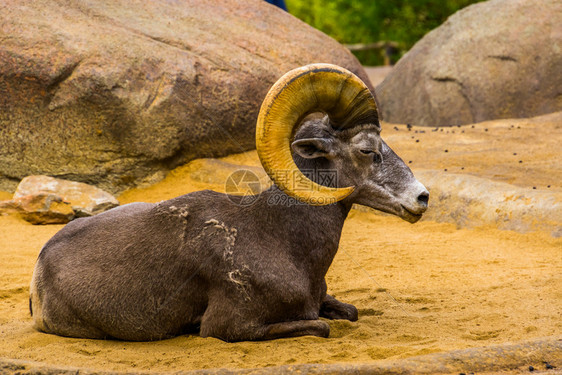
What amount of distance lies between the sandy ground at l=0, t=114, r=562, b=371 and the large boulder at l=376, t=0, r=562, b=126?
11.5 ft

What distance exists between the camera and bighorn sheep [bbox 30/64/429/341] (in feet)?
18.8

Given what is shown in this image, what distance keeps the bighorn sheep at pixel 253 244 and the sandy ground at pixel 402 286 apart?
8.4 inches

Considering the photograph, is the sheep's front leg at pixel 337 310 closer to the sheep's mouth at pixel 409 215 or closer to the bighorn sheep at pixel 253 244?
the bighorn sheep at pixel 253 244

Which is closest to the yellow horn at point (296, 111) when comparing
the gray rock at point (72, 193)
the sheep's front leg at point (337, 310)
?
the sheep's front leg at point (337, 310)

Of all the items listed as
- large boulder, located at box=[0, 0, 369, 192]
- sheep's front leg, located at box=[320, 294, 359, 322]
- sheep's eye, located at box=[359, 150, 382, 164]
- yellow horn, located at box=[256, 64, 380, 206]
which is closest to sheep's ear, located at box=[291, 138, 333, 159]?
yellow horn, located at box=[256, 64, 380, 206]

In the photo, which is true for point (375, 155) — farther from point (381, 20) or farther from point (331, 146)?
point (381, 20)

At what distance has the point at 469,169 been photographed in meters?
11.7

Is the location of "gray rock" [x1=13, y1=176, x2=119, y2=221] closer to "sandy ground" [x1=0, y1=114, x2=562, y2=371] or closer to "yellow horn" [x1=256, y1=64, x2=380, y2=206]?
"sandy ground" [x1=0, y1=114, x2=562, y2=371]

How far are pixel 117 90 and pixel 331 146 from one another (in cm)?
705

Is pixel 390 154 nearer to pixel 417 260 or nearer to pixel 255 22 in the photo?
pixel 417 260

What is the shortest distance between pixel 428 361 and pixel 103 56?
945 centimetres

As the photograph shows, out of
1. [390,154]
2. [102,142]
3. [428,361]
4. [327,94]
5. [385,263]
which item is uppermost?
[327,94]

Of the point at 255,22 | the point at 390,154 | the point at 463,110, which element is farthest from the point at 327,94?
the point at 463,110

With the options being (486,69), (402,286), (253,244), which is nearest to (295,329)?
(253,244)
